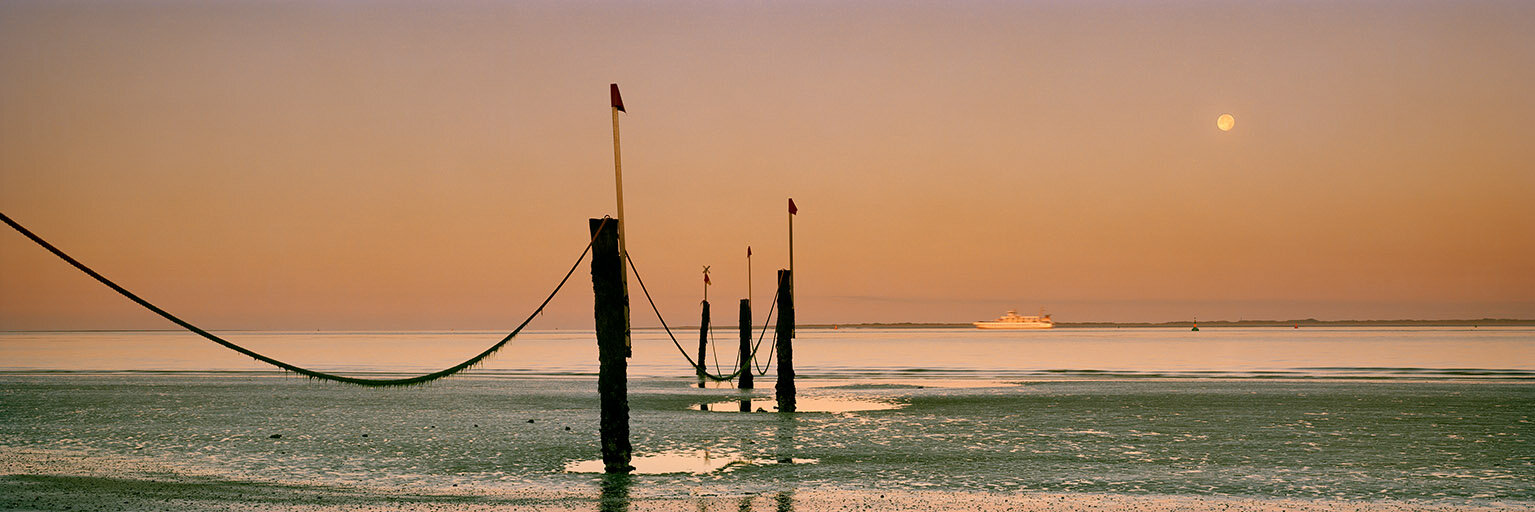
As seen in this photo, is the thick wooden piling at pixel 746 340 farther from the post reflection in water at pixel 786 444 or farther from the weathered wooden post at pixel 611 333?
the weathered wooden post at pixel 611 333

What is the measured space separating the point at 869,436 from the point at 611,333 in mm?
6103

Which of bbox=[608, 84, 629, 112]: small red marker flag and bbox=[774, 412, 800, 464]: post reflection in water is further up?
bbox=[608, 84, 629, 112]: small red marker flag

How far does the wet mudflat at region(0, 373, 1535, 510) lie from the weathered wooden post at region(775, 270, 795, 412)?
1.81m

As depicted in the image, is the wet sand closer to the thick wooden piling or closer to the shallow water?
the shallow water

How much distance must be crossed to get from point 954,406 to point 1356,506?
15.5 m

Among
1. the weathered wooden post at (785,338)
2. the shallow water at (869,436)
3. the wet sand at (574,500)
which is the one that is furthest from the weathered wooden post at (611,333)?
the weathered wooden post at (785,338)

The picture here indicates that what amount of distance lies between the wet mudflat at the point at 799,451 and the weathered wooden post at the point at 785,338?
1.81 m

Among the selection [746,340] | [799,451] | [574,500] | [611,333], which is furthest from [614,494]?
[746,340]

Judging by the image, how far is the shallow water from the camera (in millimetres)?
15281

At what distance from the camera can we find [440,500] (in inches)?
546

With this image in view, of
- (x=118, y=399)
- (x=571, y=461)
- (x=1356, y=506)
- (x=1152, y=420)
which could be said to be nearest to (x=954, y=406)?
(x=1152, y=420)

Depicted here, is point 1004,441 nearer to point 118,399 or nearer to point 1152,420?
point 1152,420

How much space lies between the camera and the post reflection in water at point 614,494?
13305mm

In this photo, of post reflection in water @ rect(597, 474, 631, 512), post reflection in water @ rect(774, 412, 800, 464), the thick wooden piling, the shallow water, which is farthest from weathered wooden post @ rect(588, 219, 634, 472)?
the thick wooden piling
